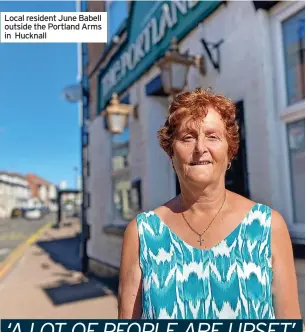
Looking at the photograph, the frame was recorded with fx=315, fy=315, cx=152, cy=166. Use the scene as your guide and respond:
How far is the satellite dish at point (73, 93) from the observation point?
7.05m

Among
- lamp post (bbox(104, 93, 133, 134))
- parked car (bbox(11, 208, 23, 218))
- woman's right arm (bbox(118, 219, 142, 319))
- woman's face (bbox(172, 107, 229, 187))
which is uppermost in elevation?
lamp post (bbox(104, 93, 133, 134))

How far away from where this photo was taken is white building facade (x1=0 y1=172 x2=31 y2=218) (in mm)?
43628

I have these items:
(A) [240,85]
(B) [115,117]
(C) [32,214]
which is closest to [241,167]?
(A) [240,85]

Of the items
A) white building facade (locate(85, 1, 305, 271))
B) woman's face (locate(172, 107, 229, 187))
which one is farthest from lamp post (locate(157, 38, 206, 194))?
woman's face (locate(172, 107, 229, 187))

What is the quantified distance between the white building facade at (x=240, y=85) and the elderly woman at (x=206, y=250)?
158 cm

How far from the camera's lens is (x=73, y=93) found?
7250 millimetres

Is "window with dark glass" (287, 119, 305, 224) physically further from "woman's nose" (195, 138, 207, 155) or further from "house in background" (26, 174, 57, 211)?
"house in background" (26, 174, 57, 211)

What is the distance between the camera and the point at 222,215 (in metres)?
1.24

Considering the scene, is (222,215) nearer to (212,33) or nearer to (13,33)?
(13,33)

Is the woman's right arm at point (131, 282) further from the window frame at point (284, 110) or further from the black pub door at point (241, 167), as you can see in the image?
the black pub door at point (241, 167)

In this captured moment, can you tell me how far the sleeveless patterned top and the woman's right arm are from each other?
0.08 feet

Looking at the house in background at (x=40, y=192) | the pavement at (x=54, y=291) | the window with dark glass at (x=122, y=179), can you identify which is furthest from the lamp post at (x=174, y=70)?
the house in background at (x=40, y=192)

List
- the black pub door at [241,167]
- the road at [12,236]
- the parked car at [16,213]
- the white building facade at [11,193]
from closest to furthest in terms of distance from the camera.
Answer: the black pub door at [241,167] < the road at [12,236] < the parked car at [16,213] < the white building facade at [11,193]

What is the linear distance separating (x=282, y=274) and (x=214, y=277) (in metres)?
0.25
